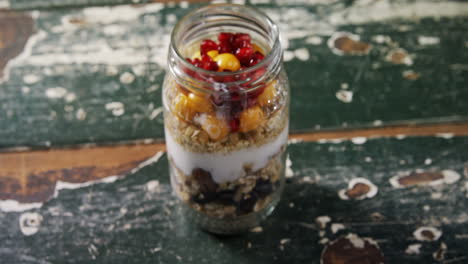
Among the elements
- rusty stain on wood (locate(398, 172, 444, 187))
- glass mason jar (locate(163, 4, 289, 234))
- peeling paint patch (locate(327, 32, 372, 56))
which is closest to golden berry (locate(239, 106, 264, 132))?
glass mason jar (locate(163, 4, 289, 234))

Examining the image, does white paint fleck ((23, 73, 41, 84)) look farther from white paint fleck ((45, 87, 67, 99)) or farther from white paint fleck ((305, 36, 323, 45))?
white paint fleck ((305, 36, 323, 45))

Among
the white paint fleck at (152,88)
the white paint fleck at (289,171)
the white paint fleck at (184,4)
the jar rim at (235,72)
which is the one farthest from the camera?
the white paint fleck at (184,4)

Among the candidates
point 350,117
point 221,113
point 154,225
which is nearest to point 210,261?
point 154,225

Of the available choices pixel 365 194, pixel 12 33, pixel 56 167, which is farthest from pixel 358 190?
pixel 12 33

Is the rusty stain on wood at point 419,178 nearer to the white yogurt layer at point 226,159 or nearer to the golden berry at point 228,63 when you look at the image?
the white yogurt layer at point 226,159

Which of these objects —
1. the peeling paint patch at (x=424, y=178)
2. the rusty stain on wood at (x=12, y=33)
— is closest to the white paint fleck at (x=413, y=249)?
the peeling paint patch at (x=424, y=178)

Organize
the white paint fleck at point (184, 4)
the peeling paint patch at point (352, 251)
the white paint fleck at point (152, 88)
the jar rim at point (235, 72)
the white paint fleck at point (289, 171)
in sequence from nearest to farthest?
the jar rim at point (235, 72)
the peeling paint patch at point (352, 251)
the white paint fleck at point (289, 171)
the white paint fleck at point (152, 88)
the white paint fleck at point (184, 4)
